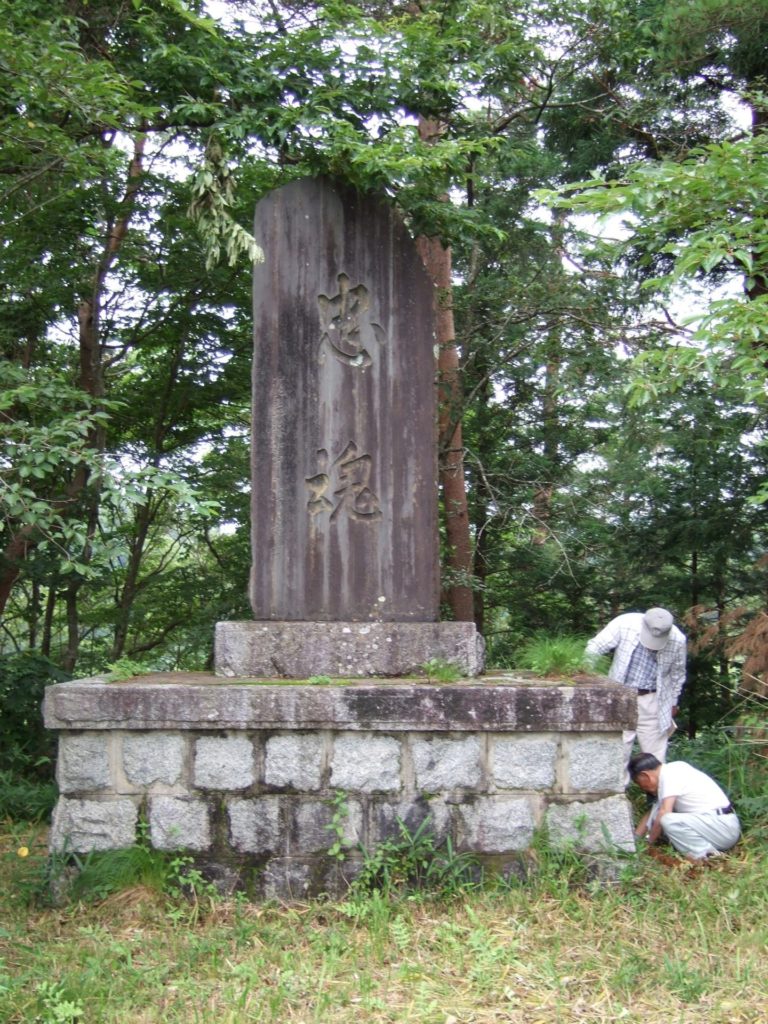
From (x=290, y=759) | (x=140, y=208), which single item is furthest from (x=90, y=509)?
(x=290, y=759)

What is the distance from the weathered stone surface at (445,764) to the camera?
409cm

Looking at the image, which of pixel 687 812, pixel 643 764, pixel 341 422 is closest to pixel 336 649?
pixel 341 422

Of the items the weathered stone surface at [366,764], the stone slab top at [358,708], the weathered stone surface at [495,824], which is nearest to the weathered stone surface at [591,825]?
the weathered stone surface at [495,824]

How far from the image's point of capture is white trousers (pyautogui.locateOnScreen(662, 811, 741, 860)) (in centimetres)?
457

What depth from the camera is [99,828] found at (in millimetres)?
4133

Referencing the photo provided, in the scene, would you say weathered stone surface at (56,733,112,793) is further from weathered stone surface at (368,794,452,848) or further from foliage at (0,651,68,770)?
foliage at (0,651,68,770)

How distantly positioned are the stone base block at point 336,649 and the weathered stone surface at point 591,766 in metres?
0.67

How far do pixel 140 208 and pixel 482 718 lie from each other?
18.3ft

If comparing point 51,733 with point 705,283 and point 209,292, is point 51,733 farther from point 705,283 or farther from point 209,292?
point 705,283

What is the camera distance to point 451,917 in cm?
382

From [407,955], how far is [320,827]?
0.69 m

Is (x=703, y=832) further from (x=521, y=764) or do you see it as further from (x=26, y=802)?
(x=26, y=802)

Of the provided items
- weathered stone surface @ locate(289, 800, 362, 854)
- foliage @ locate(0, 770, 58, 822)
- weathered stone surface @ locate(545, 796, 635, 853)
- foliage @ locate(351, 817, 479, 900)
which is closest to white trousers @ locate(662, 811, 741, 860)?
weathered stone surface @ locate(545, 796, 635, 853)

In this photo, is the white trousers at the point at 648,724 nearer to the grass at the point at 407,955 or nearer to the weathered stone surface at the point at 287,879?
the grass at the point at 407,955
